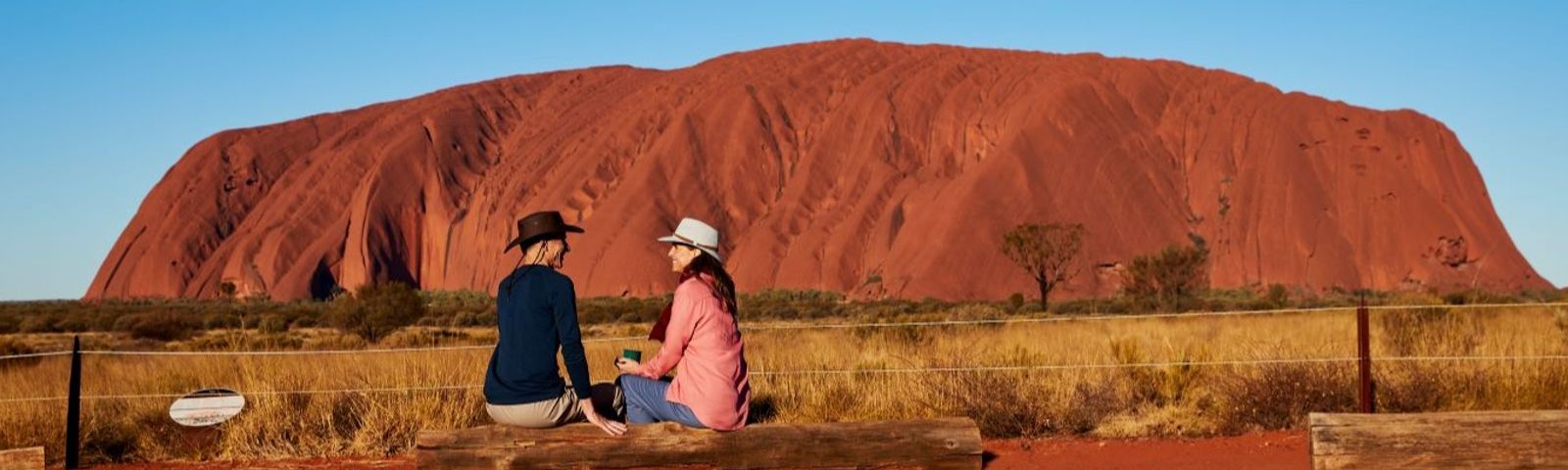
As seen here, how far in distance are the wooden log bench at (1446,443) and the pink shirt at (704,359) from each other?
2.84 m

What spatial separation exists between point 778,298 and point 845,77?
20.0 meters

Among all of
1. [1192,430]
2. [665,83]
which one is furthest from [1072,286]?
[1192,430]

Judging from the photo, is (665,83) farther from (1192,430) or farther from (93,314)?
(1192,430)

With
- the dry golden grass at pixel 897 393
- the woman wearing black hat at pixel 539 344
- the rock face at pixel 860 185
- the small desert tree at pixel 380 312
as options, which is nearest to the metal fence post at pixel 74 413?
the dry golden grass at pixel 897 393

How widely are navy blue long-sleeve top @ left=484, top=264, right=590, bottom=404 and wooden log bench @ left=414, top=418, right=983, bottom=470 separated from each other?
0.73 feet

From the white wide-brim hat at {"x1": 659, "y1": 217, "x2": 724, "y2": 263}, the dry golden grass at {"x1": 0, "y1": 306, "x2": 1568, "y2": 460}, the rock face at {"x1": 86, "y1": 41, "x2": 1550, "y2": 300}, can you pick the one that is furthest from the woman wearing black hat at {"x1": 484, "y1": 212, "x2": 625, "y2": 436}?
the rock face at {"x1": 86, "y1": 41, "x2": 1550, "y2": 300}

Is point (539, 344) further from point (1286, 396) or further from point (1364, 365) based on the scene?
point (1286, 396)

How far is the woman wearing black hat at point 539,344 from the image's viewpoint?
6.48 m

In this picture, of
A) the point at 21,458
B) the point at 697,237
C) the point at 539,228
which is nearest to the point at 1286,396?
the point at 697,237

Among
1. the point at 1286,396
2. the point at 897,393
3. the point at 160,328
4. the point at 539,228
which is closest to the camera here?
the point at 539,228

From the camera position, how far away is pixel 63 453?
1001cm

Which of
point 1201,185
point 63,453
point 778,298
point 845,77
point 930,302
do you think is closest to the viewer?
point 63,453

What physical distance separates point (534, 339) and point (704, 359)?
2.51ft

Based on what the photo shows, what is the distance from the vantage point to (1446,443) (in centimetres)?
721
